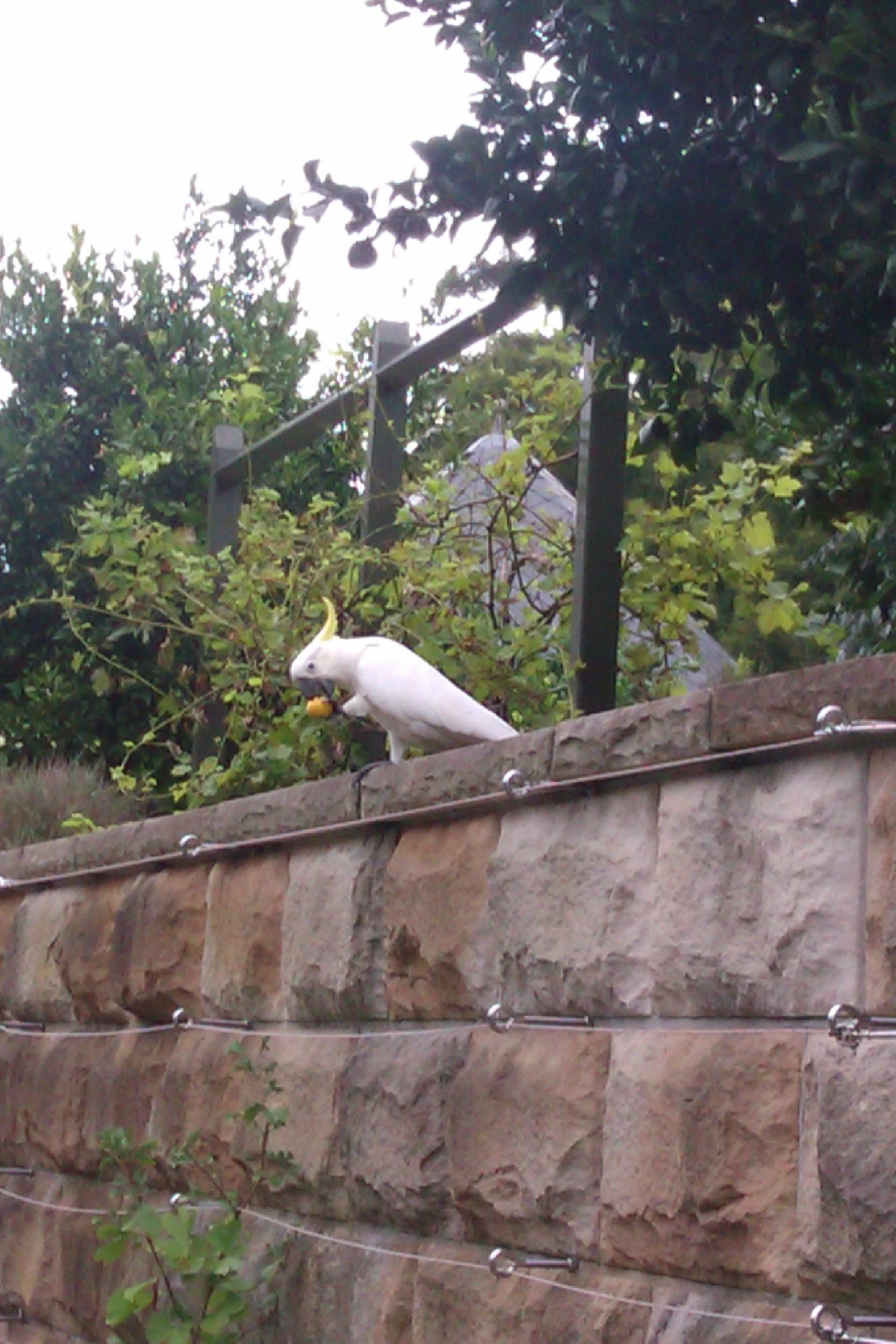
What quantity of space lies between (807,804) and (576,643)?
1652mm

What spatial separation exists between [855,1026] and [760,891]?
0.26 m

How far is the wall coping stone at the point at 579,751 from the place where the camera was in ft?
7.78

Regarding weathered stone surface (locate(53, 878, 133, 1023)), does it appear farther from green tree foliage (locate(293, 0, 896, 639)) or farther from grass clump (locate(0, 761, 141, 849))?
green tree foliage (locate(293, 0, 896, 639))

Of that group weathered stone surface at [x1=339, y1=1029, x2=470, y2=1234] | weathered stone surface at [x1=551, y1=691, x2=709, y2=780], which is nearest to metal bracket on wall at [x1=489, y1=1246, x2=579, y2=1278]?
weathered stone surface at [x1=339, y1=1029, x2=470, y2=1234]

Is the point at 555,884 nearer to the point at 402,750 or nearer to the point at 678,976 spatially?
the point at 678,976

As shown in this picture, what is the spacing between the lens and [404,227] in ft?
11.3

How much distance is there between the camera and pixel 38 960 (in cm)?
507

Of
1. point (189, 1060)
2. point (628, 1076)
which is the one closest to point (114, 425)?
point (189, 1060)

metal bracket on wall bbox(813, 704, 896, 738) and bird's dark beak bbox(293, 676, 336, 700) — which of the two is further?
bird's dark beak bbox(293, 676, 336, 700)

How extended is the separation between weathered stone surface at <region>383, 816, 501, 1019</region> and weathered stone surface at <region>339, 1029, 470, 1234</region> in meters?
0.06

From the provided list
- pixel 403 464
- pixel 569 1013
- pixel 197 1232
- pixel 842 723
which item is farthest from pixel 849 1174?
pixel 403 464

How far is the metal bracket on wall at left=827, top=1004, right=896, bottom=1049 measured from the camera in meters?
2.21

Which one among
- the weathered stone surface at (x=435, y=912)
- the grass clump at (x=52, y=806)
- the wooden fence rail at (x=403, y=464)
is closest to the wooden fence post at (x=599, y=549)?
the wooden fence rail at (x=403, y=464)

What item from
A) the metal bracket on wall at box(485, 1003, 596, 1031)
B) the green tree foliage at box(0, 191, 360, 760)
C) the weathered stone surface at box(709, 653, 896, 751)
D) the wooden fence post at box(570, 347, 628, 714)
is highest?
the green tree foliage at box(0, 191, 360, 760)
